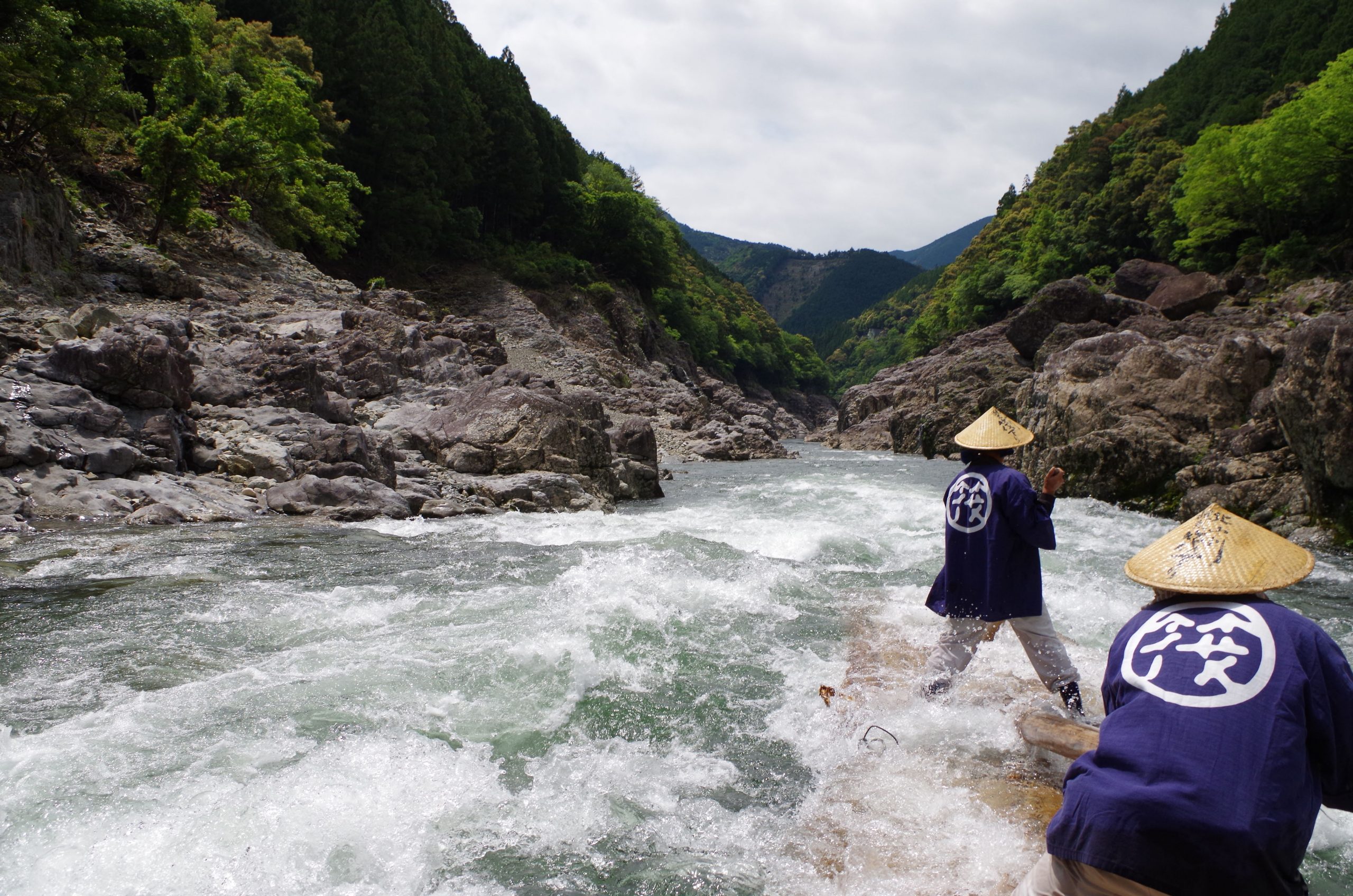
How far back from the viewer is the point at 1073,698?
13.1 feet

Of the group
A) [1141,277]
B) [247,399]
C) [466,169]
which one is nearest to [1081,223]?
[1141,277]

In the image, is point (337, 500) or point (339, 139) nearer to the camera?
point (337, 500)

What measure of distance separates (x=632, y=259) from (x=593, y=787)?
2107 inches

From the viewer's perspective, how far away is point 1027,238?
61844 millimetres

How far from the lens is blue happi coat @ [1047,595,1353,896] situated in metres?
1.61

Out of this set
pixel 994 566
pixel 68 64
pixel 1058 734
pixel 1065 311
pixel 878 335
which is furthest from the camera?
pixel 878 335

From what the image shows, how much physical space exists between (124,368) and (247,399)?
2.54 metres

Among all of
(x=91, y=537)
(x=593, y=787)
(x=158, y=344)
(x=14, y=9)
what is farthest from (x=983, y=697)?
(x=14, y=9)

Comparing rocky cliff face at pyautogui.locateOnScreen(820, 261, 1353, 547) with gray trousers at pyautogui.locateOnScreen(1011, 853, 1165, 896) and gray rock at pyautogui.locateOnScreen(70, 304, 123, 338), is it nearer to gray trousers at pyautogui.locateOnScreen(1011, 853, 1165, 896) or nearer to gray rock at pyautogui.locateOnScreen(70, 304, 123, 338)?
gray trousers at pyautogui.locateOnScreen(1011, 853, 1165, 896)

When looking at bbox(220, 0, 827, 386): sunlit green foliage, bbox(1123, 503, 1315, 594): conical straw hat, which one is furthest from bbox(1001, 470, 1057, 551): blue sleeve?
bbox(220, 0, 827, 386): sunlit green foliage

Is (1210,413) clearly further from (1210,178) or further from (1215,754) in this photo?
(1210,178)

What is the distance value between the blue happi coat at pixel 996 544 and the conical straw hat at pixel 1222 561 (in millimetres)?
1741

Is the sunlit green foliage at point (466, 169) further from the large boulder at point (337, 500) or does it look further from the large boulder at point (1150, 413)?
the large boulder at point (1150, 413)

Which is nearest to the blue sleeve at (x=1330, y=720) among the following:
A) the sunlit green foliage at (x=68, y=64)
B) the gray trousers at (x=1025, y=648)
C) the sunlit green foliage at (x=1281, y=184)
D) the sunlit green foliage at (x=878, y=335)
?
the gray trousers at (x=1025, y=648)
